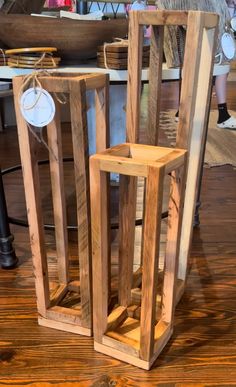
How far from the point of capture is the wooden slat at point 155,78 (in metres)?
0.87

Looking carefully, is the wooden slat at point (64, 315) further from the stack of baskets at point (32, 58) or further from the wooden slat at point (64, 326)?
the stack of baskets at point (32, 58)

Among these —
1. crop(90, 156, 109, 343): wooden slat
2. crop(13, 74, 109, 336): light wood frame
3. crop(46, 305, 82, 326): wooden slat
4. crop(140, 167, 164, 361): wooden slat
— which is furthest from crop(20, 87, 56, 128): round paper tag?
crop(46, 305, 82, 326): wooden slat

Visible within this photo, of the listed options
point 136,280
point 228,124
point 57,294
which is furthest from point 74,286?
point 228,124

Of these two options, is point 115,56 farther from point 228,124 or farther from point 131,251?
point 228,124

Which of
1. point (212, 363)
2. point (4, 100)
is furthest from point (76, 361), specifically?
point (4, 100)

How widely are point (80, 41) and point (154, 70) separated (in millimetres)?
307

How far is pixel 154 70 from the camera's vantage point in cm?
89

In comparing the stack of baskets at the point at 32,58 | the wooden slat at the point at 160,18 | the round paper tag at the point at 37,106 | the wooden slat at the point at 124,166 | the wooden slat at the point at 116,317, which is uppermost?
the wooden slat at the point at 160,18

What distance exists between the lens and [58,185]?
95 cm

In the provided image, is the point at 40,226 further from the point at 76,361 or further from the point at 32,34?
the point at 32,34

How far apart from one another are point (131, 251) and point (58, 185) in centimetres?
22

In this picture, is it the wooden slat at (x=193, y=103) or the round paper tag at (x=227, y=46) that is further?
the round paper tag at (x=227, y=46)

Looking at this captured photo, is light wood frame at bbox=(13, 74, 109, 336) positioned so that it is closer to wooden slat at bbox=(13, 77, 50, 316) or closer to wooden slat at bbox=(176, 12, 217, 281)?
wooden slat at bbox=(13, 77, 50, 316)

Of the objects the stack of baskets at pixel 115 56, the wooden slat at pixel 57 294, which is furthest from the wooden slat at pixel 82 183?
the stack of baskets at pixel 115 56
